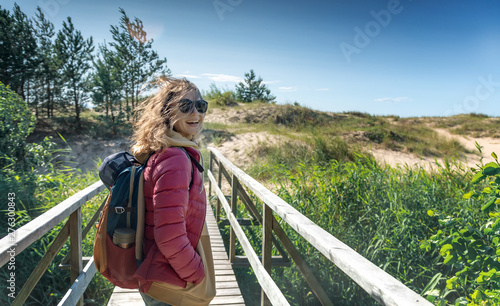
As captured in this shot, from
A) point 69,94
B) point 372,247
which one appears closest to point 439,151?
point 372,247

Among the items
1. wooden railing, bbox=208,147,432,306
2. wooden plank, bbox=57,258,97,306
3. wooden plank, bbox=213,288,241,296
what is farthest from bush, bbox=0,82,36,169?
wooden railing, bbox=208,147,432,306

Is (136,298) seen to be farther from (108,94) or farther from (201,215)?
(108,94)

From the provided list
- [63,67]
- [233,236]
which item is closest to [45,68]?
[63,67]

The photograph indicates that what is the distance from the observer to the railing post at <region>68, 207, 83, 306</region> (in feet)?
7.23

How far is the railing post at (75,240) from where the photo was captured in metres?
2.20

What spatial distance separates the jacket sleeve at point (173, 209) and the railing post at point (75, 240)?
125 cm

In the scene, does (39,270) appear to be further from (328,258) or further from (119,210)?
(328,258)

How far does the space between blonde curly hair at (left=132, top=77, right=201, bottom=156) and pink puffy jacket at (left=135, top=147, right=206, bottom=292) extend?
0.33 ft

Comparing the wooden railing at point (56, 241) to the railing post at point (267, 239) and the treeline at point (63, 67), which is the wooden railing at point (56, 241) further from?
the treeline at point (63, 67)

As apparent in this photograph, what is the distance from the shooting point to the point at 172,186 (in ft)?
4.09

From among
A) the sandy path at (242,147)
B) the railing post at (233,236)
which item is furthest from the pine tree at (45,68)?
the railing post at (233,236)

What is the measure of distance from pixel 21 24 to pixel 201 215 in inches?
693

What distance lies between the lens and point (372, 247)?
3.98 meters

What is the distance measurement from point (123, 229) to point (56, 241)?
3.33 ft
